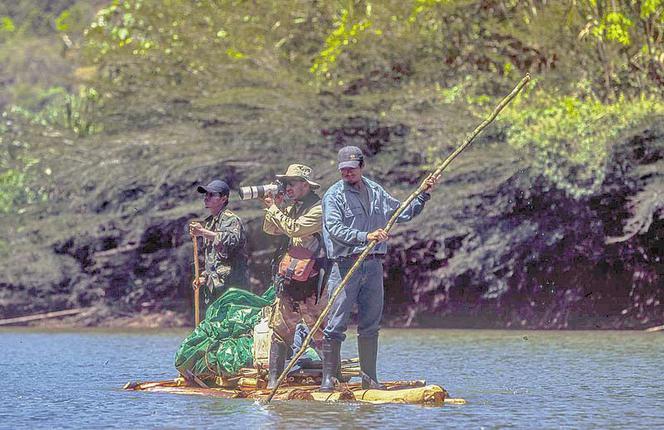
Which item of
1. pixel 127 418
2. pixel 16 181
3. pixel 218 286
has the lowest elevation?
pixel 127 418

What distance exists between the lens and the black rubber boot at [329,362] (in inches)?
483

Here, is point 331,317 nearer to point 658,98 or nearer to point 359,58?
point 658,98

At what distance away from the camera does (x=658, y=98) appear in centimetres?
2269

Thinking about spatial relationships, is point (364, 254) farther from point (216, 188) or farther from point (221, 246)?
point (216, 188)

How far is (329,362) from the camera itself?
1230 cm

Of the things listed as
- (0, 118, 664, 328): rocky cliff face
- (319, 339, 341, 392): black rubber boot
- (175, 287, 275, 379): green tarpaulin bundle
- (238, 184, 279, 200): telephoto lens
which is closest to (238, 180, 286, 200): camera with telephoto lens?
(238, 184, 279, 200): telephoto lens

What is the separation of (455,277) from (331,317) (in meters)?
11.0

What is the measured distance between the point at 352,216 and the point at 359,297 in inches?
25.3

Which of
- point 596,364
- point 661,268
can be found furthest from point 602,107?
point 596,364

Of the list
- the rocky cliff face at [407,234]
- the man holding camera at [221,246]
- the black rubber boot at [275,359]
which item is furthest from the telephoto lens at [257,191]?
the rocky cliff face at [407,234]

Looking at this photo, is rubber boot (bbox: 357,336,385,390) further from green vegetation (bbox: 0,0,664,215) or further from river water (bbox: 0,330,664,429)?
green vegetation (bbox: 0,0,664,215)

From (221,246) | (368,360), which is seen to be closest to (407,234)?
(221,246)

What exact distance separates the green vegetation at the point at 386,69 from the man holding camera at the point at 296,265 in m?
10.1

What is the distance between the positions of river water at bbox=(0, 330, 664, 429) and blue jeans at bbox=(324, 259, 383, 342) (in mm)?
656
